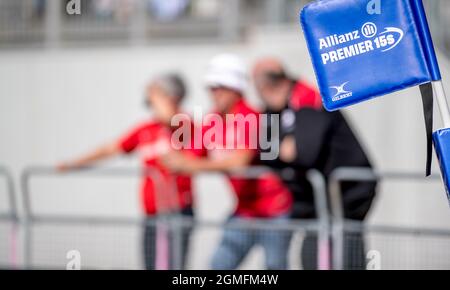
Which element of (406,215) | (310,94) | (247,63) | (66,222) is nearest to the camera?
(310,94)

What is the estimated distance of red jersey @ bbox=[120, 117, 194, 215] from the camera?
729 cm

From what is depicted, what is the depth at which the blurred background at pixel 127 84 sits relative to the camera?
8.95 meters

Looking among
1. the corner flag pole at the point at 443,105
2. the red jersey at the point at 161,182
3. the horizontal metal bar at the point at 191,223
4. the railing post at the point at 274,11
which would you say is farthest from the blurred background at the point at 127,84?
the corner flag pole at the point at 443,105

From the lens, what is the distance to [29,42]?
10289 millimetres

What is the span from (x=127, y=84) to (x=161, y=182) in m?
3.22

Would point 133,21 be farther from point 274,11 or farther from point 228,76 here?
point 228,76

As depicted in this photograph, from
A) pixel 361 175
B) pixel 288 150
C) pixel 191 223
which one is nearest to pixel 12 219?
pixel 191 223

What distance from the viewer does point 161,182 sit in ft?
24.0

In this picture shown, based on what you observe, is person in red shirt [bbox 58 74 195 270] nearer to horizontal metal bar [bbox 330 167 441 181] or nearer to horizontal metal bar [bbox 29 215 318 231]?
horizontal metal bar [bbox 29 215 318 231]

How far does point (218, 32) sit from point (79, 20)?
1.16 metres

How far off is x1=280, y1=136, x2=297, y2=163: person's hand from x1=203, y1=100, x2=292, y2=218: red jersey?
13 cm

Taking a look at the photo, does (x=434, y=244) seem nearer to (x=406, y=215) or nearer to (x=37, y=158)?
(x=406, y=215)

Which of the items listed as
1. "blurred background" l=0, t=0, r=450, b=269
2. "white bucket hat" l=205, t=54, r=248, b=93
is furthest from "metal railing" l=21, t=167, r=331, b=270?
"blurred background" l=0, t=0, r=450, b=269
